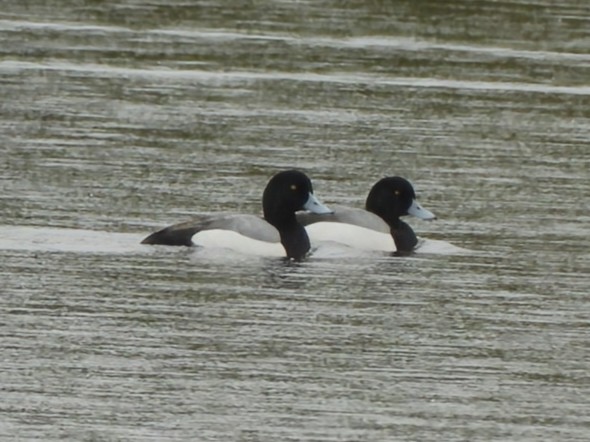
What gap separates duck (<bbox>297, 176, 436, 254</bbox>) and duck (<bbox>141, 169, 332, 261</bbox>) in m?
0.14

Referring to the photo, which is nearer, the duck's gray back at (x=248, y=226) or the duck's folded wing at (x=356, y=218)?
the duck's gray back at (x=248, y=226)

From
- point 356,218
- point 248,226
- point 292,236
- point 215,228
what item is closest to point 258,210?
point 356,218

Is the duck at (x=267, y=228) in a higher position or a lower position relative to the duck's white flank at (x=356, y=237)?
higher

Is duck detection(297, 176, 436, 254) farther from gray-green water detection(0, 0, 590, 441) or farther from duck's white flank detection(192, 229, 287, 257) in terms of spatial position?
duck's white flank detection(192, 229, 287, 257)

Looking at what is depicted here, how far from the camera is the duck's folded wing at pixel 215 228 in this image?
15703mm

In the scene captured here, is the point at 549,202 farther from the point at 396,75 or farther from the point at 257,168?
the point at 396,75

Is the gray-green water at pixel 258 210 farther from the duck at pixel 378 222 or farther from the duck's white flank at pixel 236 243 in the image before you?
the duck at pixel 378 222

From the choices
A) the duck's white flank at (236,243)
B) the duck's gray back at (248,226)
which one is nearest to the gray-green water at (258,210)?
the duck's white flank at (236,243)

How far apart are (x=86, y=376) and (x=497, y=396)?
7.05 feet

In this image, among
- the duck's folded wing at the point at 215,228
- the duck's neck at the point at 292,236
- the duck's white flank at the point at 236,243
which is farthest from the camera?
the duck's neck at the point at 292,236

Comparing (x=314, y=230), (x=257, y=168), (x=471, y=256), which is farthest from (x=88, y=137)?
(x=471, y=256)

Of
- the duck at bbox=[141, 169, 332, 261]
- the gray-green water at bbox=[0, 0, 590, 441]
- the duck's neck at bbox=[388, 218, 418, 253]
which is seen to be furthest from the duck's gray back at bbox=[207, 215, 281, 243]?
the duck's neck at bbox=[388, 218, 418, 253]

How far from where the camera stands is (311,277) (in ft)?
49.5

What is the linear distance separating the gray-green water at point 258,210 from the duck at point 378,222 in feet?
0.87
